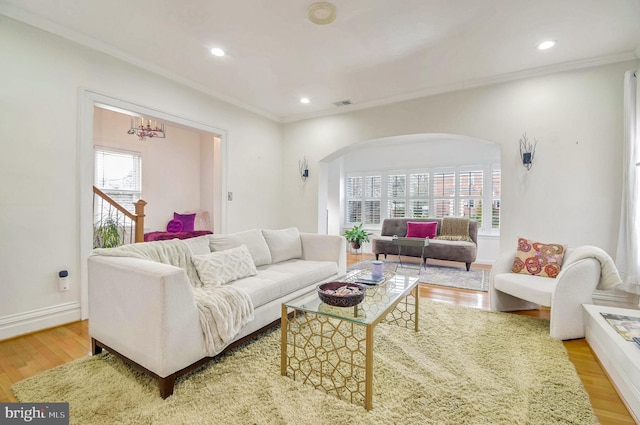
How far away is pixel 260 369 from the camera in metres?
1.93

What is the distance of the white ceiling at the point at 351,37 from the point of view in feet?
7.72

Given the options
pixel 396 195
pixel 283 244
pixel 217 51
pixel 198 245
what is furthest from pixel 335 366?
pixel 396 195

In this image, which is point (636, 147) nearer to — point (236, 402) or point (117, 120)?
point (236, 402)

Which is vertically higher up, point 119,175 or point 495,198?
point 119,175

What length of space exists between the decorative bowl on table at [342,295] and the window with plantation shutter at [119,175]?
5084 mm

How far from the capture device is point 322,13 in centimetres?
241

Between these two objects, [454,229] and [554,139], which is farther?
[454,229]

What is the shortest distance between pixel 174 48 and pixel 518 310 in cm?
447

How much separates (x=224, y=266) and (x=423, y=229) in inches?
172

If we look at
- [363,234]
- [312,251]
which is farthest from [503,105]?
[363,234]

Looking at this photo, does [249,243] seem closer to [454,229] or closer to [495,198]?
[454,229]

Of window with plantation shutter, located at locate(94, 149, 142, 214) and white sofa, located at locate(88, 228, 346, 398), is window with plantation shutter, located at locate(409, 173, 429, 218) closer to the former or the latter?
white sofa, located at locate(88, 228, 346, 398)

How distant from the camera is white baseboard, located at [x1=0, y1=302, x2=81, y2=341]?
7.90 ft

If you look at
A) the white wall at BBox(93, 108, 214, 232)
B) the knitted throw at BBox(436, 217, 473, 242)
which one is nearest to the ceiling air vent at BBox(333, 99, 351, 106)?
the white wall at BBox(93, 108, 214, 232)
